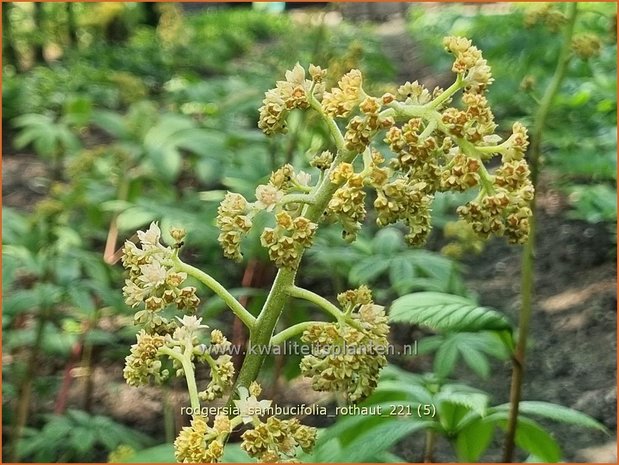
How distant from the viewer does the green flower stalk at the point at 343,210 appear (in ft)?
1.82

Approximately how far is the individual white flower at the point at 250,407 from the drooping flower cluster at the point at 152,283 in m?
0.08

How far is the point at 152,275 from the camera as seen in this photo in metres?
0.59

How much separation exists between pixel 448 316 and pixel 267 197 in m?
0.40

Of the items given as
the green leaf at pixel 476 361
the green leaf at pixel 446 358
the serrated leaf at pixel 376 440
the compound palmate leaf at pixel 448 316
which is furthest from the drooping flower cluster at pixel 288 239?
the green leaf at pixel 476 361

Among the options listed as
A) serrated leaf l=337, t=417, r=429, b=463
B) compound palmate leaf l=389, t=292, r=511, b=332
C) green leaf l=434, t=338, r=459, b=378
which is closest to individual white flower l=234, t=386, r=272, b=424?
compound palmate leaf l=389, t=292, r=511, b=332

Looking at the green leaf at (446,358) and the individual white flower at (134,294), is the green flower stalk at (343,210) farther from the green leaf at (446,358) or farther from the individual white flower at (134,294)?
the green leaf at (446,358)

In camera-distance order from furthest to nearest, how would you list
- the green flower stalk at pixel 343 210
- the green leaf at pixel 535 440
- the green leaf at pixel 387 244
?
the green leaf at pixel 387 244 → the green leaf at pixel 535 440 → the green flower stalk at pixel 343 210

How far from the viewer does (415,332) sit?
2564 mm

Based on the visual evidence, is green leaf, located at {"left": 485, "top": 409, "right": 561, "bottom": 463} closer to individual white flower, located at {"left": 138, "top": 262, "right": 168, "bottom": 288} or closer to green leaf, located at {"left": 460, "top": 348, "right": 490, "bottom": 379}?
green leaf, located at {"left": 460, "top": 348, "right": 490, "bottom": 379}

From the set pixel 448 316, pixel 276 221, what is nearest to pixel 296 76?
pixel 276 221

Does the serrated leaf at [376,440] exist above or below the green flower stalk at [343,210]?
below

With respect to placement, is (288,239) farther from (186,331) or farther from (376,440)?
(376,440)

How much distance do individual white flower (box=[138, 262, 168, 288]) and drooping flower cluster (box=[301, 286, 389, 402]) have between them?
4.8 inches

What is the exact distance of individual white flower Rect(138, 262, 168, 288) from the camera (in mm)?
588
